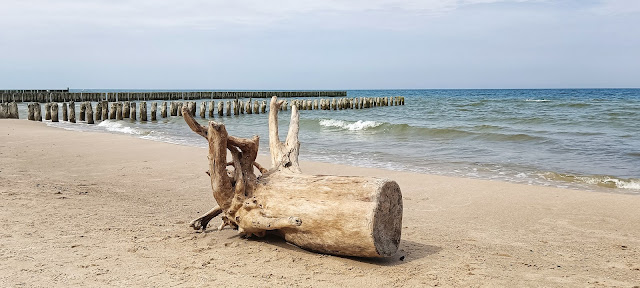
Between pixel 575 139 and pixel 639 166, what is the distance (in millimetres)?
5717

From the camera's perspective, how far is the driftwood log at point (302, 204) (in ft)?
14.0

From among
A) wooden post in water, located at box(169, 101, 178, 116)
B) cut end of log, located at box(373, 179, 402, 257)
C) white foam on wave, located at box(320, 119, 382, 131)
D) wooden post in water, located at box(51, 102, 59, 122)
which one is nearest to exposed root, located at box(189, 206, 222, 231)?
cut end of log, located at box(373, 179, 402, 257)

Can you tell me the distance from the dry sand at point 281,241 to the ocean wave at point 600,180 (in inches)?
49.1

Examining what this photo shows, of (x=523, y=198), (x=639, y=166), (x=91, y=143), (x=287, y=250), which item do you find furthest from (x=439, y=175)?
(x=91, y=143)

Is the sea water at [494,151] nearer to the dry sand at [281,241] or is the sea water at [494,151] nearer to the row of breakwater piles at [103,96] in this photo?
the dry sand at [281,241]

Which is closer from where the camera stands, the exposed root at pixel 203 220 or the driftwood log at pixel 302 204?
the driftwood log at pixel 302 204

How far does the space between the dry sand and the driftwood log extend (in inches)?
6.9

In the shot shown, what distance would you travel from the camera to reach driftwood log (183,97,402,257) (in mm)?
4281

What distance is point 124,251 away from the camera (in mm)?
4453

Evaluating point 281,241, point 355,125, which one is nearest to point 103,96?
point 355,125

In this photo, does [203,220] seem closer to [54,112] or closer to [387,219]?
[387,219]

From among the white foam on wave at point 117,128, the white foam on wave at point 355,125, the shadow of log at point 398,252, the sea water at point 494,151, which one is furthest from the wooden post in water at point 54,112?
the shadow of log at point 398,252

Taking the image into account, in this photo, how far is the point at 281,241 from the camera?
16.3 ft

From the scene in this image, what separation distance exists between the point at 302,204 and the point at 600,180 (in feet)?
22.1
